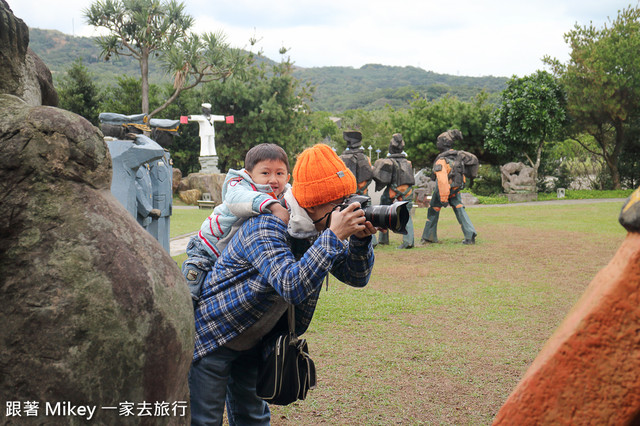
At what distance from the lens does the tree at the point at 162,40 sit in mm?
22172

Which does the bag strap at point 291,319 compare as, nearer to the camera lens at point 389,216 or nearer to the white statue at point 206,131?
the camera lens at point 389,216

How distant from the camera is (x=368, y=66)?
166 metres

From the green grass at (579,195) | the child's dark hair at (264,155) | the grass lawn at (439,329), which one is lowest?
the green grass at (579,195)

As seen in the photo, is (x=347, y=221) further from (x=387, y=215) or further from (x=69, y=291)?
(x=69, y=291)

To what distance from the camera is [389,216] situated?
2.07 meters

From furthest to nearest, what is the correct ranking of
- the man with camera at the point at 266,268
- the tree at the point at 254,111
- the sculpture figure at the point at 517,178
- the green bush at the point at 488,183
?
the tree at the point at 254,111, the green bush at the point at 488,183, the sculpture figure at the point at 517,178, the man with camera at the point at 266,268

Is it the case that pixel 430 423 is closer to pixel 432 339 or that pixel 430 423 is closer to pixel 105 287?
pixel 432 339

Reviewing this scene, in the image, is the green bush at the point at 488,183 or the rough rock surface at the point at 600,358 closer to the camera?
the rough rock surface at the point at 600,358

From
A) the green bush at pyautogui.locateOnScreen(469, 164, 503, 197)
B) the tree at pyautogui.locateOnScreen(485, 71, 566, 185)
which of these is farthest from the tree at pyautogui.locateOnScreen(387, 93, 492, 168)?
the tree at pyautogui.locateOnScreen(485, 71, 566, 185)

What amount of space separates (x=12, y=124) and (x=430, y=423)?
287 cm

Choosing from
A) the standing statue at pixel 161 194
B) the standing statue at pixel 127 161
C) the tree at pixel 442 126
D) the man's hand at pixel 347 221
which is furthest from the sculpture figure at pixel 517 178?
the man's hand at pixel 347 221

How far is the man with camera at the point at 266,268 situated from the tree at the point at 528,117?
859 inches

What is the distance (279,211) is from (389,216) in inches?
18.8

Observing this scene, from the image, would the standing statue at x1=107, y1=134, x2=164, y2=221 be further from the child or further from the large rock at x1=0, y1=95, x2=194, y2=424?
the large rock at x1=0, y1=95, x2=194, y2=424
